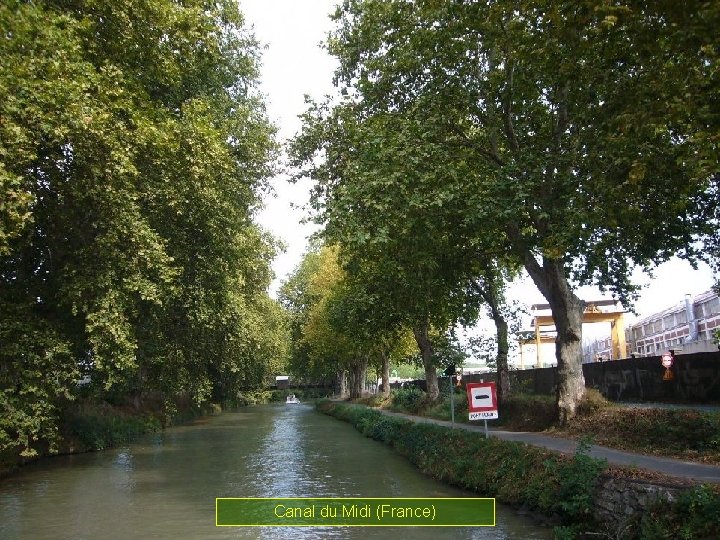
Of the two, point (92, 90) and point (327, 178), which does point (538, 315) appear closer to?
point (327, 178)

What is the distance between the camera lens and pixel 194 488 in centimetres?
1656

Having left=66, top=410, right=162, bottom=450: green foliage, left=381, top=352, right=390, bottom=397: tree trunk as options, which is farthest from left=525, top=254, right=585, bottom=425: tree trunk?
left=381, top=352, right=390, bottom=397: tree trunk

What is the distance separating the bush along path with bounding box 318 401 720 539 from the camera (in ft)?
26.5

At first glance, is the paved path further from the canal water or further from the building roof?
the building roof

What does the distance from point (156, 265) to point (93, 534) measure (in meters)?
8.11

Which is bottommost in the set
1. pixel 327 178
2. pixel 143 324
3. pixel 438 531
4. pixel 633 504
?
pixel 438 531

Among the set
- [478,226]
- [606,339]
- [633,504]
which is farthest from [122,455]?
[606,339]

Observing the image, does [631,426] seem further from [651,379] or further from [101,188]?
[101,188]

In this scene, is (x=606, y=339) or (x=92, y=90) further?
(x=606, y=339)

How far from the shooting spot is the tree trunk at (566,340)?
17.9 metres

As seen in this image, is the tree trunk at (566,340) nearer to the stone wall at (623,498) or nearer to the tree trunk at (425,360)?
the stone wall at (623,498)

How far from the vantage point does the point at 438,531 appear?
11289 millimetres

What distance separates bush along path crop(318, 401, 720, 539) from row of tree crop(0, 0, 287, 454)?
966cm

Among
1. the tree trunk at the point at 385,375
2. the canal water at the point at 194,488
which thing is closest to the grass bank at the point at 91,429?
the canal water at the point at 194,488
